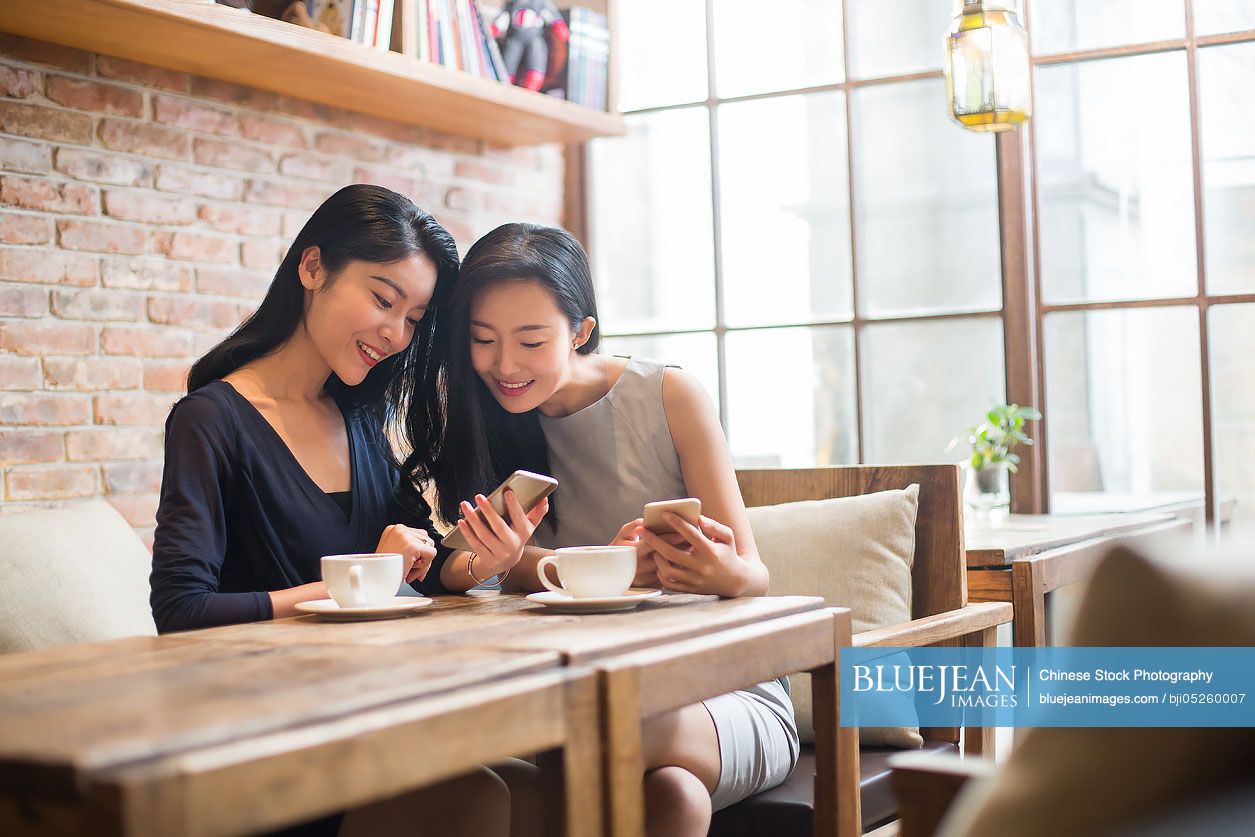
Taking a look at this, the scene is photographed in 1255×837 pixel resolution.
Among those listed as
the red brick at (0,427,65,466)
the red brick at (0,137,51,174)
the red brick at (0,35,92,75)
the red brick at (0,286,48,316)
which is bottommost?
the red brick at (0,427,65,466)

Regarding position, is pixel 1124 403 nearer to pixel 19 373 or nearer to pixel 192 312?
pixel 192 312

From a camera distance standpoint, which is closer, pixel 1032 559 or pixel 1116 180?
pixel 1032 559

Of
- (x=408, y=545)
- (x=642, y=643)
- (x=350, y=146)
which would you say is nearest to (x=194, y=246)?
(x=350, y=146)

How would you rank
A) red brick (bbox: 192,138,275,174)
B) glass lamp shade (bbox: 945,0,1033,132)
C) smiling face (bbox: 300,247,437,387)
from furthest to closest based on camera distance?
red brick (bbox: 192,138,275,174), glass lamp shade (bbox: 945,0,1033,132), smiling face (bbox: 300,247,437,387)

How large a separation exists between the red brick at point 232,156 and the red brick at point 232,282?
251 mm

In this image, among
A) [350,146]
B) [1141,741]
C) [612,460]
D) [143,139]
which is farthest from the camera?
[350,146]

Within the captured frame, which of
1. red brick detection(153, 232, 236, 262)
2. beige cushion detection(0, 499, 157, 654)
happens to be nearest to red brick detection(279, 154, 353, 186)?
red brick detection(153, 232, 236, 262)

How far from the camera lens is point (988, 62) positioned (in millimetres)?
2330

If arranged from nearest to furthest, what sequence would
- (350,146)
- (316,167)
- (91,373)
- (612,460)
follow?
(612,460)
(91,373)
(316,167)
(350,146)

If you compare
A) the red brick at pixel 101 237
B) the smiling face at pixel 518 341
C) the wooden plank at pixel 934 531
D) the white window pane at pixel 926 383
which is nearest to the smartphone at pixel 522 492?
the smiling face at pixel 518 341

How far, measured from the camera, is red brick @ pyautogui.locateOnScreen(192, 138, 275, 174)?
294cm

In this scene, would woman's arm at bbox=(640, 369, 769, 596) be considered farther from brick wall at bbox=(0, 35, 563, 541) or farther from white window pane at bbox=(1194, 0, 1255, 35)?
white window pane at bbox=(1194, 0, 1255, 35)

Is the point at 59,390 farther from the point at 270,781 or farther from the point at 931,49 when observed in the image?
the point at 931,49

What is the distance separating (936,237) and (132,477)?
2192 mm
